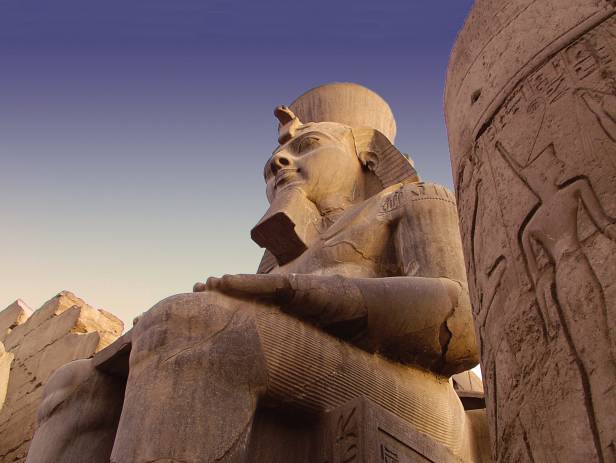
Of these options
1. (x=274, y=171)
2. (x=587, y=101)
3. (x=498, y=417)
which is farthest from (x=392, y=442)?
(x=274, y=171)

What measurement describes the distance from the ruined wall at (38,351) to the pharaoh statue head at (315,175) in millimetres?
1946

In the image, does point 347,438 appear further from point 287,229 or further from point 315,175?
point 315,175

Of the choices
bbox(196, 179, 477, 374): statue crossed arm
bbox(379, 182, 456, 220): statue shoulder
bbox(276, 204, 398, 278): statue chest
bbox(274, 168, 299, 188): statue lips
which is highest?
bbox(274, 168, 299, 188): statue lips

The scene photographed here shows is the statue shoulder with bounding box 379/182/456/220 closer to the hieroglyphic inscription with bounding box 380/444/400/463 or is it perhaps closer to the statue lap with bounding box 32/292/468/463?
the statue lap with bounding box 32/292/468/463

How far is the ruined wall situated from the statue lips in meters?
1.89

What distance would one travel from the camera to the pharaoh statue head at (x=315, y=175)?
3.78 meters

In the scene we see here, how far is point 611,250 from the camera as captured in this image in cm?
144

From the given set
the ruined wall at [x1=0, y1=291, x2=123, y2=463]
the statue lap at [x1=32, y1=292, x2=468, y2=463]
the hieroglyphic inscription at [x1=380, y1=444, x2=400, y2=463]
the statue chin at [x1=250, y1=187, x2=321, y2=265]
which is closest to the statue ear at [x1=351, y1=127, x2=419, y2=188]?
the statue chin at [x1=250, y1=187, x2=321, y2=265]

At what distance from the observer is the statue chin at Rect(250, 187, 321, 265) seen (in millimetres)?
3730

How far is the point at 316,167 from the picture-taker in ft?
13.5

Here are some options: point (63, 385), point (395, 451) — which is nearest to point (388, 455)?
point (395, 451)

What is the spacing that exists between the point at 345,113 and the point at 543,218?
355 centimetres

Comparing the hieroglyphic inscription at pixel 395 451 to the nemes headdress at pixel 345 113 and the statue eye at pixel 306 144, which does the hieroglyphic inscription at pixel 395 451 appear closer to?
the statue eye at pixel 306 144

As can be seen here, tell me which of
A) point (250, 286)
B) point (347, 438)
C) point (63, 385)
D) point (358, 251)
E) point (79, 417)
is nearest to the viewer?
point (347, 438)
